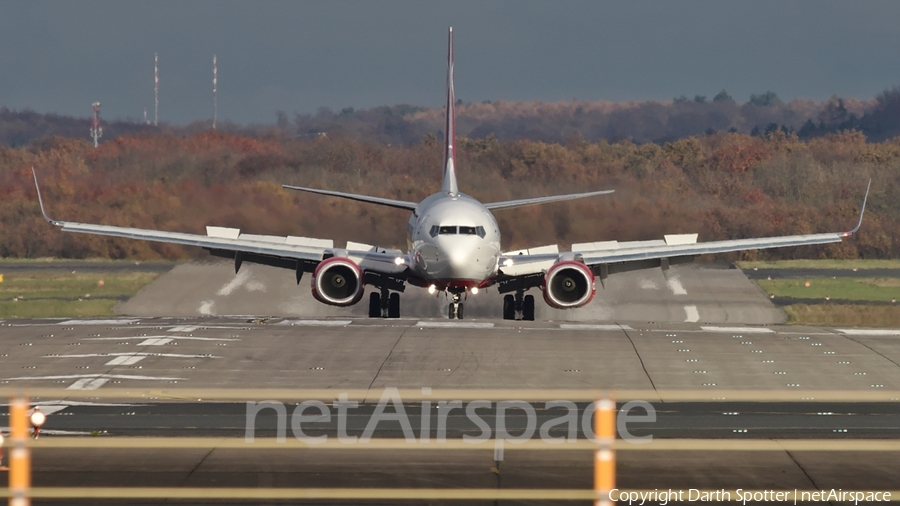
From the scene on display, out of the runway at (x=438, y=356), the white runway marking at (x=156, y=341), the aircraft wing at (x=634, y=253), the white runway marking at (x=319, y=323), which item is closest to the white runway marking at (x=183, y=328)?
the runway at (x=438, y=356)

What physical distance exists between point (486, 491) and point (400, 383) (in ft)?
27.9

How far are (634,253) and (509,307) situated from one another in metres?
3.90

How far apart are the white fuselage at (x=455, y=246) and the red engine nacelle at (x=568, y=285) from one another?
5.06 ft

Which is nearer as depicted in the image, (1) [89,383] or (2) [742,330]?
(1) [89,383]

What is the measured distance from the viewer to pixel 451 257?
1241 inches

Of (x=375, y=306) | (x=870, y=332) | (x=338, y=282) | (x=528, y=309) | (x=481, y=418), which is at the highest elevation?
(x=338, y=282)

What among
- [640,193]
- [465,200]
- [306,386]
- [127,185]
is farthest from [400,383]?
[127,185]

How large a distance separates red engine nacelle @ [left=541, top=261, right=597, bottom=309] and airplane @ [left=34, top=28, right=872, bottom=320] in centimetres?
3

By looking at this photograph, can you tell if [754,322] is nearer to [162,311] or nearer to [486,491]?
[162,311]

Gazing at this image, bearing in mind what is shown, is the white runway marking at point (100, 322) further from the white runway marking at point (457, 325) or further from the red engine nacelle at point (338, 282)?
the white runway marking at point (457, 325)

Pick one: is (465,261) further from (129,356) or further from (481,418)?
(481,418)

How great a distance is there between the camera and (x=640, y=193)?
5616 centimetres

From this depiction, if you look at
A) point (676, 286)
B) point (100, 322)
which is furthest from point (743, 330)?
point (100, 322)

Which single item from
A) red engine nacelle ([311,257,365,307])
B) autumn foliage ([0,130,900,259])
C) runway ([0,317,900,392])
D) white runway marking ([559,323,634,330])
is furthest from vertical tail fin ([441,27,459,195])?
runway ([0,317,900,392])
